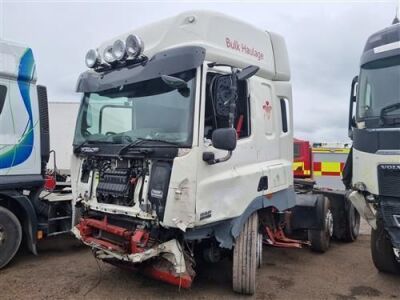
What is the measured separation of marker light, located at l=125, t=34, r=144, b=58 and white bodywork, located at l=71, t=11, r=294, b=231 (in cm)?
20

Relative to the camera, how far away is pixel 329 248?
7016 mm

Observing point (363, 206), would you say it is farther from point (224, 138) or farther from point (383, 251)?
point (224, 138)

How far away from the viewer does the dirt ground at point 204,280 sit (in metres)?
4.58

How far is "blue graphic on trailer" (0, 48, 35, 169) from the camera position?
5672 millimetres

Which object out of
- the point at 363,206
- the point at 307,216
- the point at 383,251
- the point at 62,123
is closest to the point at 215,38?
the point at 363,206

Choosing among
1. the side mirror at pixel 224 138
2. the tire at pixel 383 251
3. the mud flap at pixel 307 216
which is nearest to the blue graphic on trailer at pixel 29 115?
the side mirror at pixel 224 138

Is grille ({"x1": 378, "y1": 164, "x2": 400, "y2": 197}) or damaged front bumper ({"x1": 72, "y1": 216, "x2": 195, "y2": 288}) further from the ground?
grille ({"x1": 378, "y1": 164, "x2": 400, "y2": 197})

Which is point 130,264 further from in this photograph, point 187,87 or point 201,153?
point 187,87

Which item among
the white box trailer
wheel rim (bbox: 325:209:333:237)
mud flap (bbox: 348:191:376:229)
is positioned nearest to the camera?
mud flap (bbox: 348:191:376:229)

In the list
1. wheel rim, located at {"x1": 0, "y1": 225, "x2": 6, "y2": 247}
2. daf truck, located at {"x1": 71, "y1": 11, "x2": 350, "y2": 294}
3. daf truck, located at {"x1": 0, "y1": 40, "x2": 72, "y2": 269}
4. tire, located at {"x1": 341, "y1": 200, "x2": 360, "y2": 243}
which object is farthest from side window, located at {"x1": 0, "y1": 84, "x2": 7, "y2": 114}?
tire, located at {"x1": 341, "y1": 200, "x2": 360, "y2": 243}

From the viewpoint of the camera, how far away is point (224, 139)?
3744 millimetres

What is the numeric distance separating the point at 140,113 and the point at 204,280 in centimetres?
216

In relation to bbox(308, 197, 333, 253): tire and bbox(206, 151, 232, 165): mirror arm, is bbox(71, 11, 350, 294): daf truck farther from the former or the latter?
bbox(308, 197, 333, 253): tire

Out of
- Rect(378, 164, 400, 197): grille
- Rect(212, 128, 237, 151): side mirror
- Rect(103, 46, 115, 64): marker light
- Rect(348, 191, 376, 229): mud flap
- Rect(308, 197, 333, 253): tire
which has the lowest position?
Rect(308, 197, 333, 253): tire
